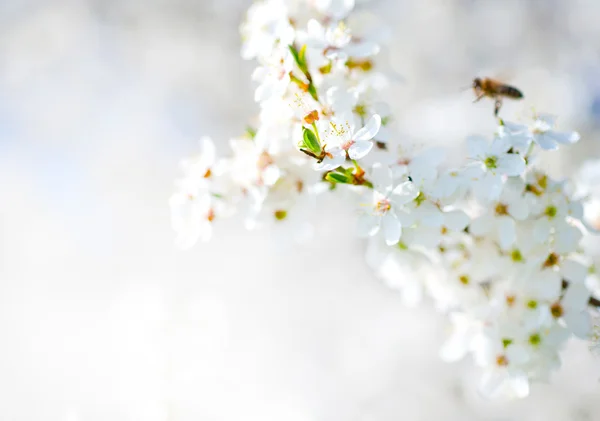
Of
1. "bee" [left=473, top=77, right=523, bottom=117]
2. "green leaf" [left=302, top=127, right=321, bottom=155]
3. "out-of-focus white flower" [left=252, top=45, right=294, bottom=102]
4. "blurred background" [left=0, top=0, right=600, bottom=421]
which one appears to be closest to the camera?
"green leaf" [left=302, top=127, right=321, bottom=155]

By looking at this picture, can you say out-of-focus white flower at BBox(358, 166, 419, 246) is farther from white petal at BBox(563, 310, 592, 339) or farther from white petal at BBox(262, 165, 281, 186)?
white petal at BBox(563, 310, 592, 339)

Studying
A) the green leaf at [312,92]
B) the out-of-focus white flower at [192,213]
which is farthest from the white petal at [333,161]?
the out-of-focus white flower at [192,213]

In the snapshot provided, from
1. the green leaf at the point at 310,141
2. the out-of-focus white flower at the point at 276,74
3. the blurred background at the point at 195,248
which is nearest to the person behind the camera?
the green leaf at the point at 310,141

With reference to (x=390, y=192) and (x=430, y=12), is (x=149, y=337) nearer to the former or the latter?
(x=390, y=192)

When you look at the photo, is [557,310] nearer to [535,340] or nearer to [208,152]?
[535,340]

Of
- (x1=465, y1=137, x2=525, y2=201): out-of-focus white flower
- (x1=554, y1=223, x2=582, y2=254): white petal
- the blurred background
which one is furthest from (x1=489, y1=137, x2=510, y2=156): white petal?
the blurred background

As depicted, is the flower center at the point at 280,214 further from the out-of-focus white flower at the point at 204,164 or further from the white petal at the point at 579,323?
the white petal at the point at 579,323

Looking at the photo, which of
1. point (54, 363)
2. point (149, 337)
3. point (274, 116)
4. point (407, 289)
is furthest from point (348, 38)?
point (54, 363)
